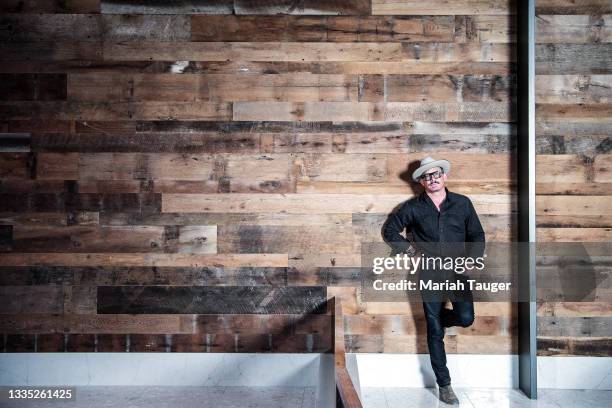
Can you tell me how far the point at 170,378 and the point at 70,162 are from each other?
1721 millimetres

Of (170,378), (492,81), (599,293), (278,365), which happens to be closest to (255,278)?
(278,365)

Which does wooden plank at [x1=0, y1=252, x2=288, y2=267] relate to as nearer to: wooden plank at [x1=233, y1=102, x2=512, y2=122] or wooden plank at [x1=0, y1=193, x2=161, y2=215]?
wooden plank at [x1=0, y1=193, x2=161, y2=215]

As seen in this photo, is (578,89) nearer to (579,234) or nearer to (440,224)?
(579,234)

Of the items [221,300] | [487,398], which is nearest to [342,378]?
[221,300]

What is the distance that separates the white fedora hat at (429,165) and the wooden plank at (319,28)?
3.04ft

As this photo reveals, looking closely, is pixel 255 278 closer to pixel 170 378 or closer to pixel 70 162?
pixel 170 378

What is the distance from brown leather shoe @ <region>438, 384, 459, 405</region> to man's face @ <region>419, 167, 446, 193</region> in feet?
4.30

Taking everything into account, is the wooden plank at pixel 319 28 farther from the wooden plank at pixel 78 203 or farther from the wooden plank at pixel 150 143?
the wooden plank at pixel 78 203

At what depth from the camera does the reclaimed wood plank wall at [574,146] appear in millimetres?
Answer: 3055

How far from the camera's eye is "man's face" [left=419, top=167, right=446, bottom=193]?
9.40 feet

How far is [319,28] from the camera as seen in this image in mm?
3109

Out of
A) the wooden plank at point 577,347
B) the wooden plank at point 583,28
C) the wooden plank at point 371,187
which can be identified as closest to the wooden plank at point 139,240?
the wooden plank at point 371,187

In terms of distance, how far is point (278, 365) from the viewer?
3.04 m

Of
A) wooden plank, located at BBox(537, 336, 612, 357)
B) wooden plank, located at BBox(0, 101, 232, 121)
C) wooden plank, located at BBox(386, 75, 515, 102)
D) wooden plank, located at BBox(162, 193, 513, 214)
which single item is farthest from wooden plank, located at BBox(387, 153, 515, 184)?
wooden plank, located at BBox(0, 101, 232, 121)
